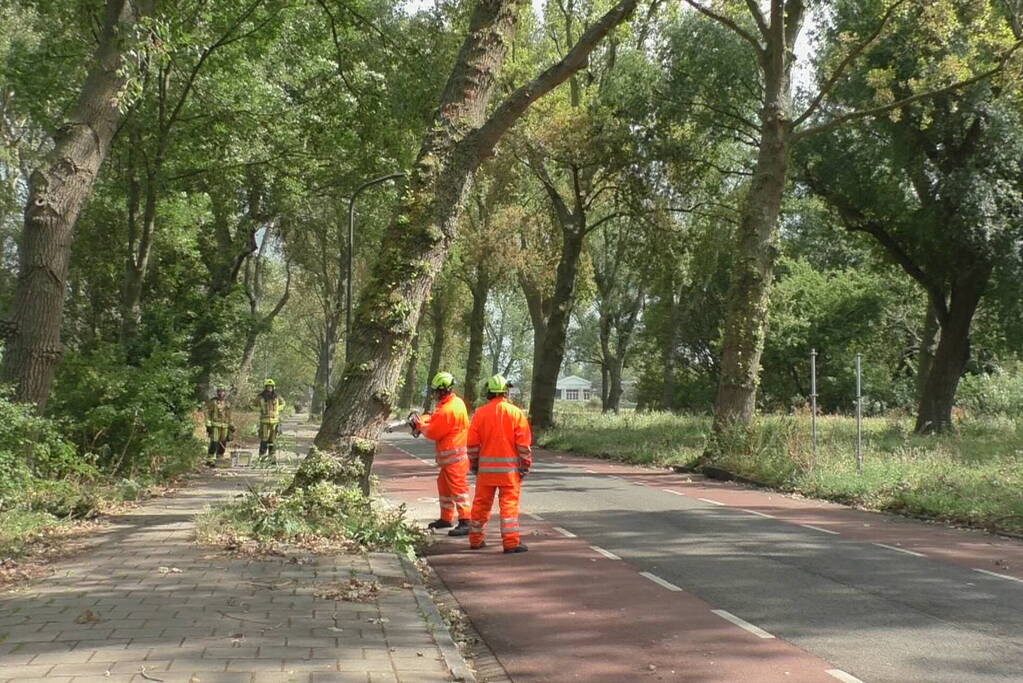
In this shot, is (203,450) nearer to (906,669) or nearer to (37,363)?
(37,363)

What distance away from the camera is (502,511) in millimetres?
9039

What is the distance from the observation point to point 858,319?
41312mm

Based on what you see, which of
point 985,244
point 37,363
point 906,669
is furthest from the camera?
point 985,244

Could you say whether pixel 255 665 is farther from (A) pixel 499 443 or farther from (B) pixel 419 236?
(B) pixel 419 236

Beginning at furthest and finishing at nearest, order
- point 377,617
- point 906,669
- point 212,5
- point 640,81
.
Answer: point 640,81 → point 212,5 → point 377,617 → point 906,669

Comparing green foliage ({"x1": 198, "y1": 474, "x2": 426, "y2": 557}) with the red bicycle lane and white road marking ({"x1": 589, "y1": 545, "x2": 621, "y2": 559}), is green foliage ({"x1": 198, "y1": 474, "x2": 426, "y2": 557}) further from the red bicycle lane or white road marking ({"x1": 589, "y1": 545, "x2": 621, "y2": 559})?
white road marking ({"x1": 589, "y1": 545, "x2": 621, "y2": 559})

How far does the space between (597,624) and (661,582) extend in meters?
1.58

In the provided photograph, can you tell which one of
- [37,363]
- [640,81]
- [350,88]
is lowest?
[37,363]

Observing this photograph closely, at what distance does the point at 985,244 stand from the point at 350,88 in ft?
49.9

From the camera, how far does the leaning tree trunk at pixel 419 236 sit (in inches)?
398

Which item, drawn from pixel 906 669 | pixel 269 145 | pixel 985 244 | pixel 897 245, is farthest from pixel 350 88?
pixel 897 245

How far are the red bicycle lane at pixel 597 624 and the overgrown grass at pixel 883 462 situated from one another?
5.98 meters

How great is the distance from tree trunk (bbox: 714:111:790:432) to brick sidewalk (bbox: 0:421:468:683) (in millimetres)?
12744

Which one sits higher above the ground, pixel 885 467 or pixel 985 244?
pixel 985 244
